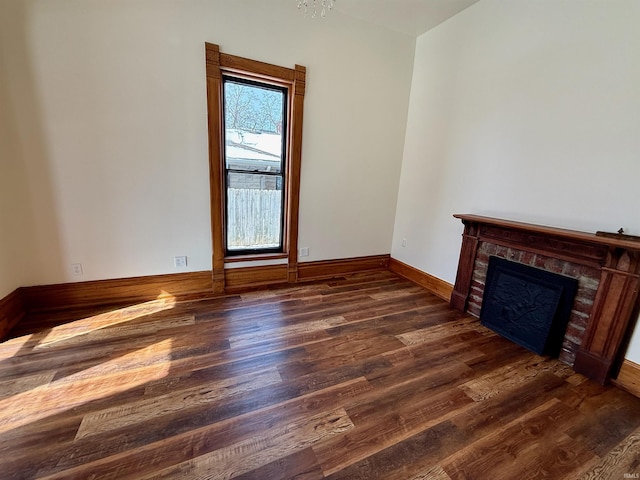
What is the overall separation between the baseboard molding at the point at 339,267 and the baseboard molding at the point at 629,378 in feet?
7.86

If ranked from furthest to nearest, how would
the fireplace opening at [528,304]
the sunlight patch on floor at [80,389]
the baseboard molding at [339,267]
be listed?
the baseboard molding at [339,267]
the fireplace opening at [528,304]
the sunlight patch on floor at [80,389]

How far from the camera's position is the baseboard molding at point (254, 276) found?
2980mm

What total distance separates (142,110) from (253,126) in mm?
974

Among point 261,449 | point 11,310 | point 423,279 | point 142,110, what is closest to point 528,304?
point 423,279

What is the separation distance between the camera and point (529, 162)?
2303 mm

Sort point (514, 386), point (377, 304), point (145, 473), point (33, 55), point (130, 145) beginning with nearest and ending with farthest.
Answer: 1. point (145, 473)
2. point (514, 386)
3. point (33, 55)
4. point (130, 145)
5. point (377, 304)

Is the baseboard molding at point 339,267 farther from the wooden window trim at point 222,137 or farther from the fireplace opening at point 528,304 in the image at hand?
the fireplace opening at point 528,304

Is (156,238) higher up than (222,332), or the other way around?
(156,238)

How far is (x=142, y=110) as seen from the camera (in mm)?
2361

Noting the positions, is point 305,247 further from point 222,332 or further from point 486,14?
point 486,14

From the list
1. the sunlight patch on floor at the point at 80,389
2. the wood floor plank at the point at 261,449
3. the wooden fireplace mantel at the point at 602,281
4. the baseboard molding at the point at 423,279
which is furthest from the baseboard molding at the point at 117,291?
the wooden fireplace mantel at the point at 602,281

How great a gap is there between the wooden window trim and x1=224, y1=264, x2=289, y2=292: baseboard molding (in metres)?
0.06

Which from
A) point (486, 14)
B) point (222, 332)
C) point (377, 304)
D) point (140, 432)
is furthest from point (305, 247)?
point (486, 14)

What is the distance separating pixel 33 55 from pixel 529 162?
13.1ft
